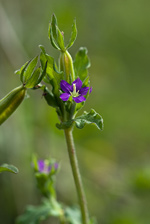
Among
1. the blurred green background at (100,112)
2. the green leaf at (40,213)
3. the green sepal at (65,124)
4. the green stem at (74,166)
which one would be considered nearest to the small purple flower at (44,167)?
the green leaf at (40,213)

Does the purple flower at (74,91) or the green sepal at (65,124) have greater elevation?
the purple flower at (74,91)

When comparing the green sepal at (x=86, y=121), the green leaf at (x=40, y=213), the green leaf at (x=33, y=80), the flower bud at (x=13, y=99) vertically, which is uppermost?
the green leaf at (x=33, y=80)

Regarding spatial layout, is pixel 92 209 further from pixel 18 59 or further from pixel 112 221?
pixel 18 59

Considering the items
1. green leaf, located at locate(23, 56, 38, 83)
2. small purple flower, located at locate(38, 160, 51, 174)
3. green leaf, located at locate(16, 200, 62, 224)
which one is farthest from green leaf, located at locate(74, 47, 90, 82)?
green leaf, located at locate(16, 200, 62, 224)

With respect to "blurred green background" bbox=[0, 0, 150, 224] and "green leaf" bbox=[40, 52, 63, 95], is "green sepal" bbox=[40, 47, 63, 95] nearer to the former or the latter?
"green leaf" bbox=[40, 52, 63, 95]

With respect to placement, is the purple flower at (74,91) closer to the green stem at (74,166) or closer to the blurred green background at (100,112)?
the green stem at (74,166)

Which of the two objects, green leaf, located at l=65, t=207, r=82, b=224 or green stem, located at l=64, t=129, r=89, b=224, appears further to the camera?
green leaf, located at l=65, t=207, r=82, b=224

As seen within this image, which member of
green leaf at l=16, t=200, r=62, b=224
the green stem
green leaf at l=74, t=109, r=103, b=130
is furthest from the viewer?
green leaf at l=16, t=200, r=62, b=224
